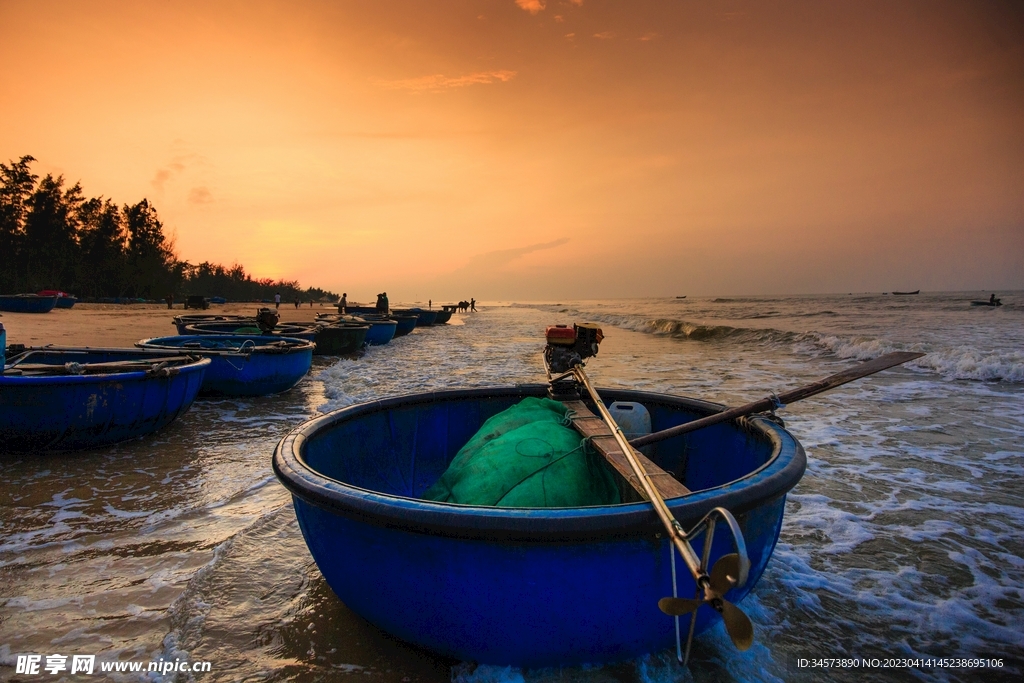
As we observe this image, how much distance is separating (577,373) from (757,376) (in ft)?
34.9

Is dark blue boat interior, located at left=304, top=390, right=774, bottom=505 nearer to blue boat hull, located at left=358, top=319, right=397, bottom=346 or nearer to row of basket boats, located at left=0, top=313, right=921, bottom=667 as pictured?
row of basket boats, located at left=0, top=313, right=921, bottom=667

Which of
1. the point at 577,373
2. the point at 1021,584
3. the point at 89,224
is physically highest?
the point at 89,224

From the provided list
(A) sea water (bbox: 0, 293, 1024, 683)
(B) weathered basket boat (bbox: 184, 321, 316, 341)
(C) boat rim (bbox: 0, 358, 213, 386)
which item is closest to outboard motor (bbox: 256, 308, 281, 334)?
(B) weathered basket boat (bbox: 184, 321, 316, 341)

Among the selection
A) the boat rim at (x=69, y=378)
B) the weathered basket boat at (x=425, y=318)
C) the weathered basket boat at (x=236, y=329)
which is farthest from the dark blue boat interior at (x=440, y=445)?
the weathered basket boat at (x=425, y=318)

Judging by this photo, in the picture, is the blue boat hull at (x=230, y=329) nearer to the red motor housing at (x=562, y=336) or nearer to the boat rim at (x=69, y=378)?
the boat rim at (x=69, y=378)

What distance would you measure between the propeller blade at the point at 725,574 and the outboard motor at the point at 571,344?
3026 mm

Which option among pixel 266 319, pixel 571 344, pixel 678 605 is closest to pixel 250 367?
pixel 266 319

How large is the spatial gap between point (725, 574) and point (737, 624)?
125 mm

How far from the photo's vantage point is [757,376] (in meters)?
13.0

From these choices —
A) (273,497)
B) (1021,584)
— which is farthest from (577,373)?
(1021,584)

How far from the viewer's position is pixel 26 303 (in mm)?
29250

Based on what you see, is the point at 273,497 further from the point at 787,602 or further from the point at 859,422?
the point at 859,422

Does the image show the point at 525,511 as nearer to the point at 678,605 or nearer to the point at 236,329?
the point at 678,605

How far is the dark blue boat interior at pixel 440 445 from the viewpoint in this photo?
3.47 m
